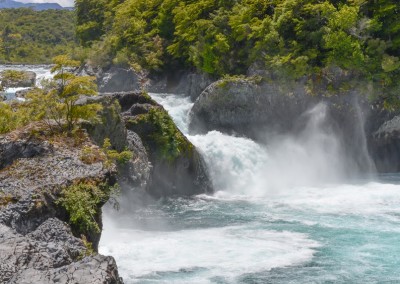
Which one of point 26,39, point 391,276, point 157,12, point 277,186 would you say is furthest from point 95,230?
point 26,39

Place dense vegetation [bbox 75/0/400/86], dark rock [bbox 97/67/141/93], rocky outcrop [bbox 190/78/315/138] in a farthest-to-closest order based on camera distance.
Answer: dark rock [bbox 97/67/141/93], rocky outcrop [bbox 190/78/315/138], dense vegetation [bbox 75/0/400/86]

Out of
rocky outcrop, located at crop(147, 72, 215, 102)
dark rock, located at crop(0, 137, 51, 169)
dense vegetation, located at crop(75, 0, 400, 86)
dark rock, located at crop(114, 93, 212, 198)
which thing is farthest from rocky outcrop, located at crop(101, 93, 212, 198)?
rocky outcrop, located at crop(147, 72, 215, 102)

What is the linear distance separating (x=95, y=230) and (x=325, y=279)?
7040 mm

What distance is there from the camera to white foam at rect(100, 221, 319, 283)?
16016 millimetres

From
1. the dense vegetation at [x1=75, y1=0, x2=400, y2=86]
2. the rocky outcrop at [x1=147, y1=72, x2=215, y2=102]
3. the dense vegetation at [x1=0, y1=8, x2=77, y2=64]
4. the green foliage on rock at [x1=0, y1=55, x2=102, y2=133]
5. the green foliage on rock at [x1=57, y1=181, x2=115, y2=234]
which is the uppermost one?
the dense vegetation at [x1=0, y1=8, x2=77, y2=64]

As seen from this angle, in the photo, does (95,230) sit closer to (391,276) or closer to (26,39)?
(391,276)

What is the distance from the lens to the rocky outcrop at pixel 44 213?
30.2ft

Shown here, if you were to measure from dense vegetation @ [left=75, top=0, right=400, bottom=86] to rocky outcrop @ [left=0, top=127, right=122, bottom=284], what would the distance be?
764 inches

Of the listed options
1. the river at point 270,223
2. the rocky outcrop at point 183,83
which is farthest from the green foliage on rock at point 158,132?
the rocky outcrop at point 183,83

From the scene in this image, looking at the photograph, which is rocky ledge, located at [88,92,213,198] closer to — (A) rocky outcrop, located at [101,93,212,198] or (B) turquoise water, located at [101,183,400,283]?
(A) rocky outcrop, located at [101,93,212,198]

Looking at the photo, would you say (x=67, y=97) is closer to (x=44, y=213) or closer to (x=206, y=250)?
(x=44, y=213)

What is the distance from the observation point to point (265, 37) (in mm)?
33156

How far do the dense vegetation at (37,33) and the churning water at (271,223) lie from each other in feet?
218

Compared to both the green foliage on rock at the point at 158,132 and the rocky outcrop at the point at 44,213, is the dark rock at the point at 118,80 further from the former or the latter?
the rocky outcrop at the point at 44,213
